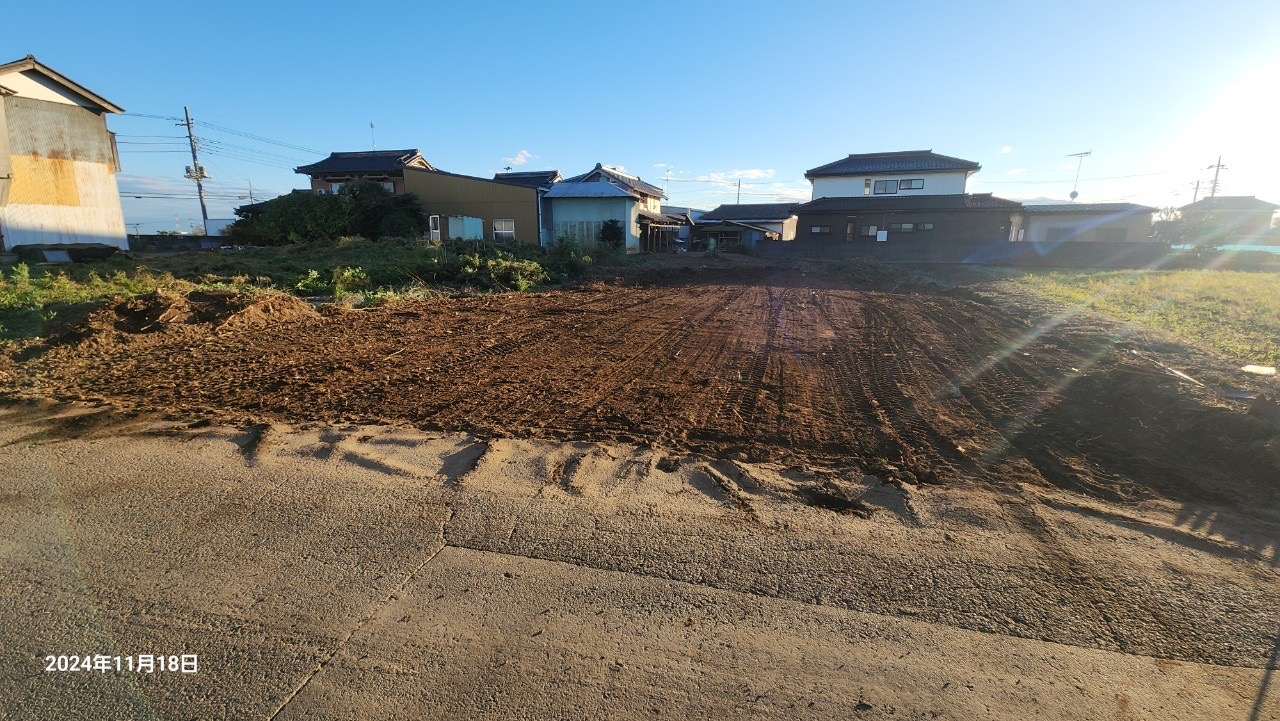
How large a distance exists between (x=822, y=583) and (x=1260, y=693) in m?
1.80

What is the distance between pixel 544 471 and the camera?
171 inches

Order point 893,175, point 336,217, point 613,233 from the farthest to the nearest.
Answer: point 893,175 → point 613,233 → point 336,217

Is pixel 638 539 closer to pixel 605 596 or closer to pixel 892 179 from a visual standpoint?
pixel 605 596

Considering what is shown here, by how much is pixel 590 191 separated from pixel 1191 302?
1039 inches

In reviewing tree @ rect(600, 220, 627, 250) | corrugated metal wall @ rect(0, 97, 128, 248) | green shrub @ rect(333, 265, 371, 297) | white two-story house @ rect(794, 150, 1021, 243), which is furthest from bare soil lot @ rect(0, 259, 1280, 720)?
white two-story house @ rect(794, 150, 1021, 243)

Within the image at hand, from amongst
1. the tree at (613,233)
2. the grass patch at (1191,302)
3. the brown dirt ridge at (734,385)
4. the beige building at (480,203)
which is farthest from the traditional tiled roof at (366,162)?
the grass patch at (1191,302)

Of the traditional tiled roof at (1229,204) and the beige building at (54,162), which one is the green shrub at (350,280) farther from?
the traditional tiled roof at (1229,204)

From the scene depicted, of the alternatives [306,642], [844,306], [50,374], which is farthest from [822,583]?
[844,306]

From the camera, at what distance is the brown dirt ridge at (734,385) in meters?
4.63

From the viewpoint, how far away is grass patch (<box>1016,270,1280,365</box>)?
29.8ft

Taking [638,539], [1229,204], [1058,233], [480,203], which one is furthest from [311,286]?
[1229,204]

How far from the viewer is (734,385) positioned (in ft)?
21.9

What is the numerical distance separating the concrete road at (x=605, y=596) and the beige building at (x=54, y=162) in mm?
19687

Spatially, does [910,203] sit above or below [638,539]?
above
